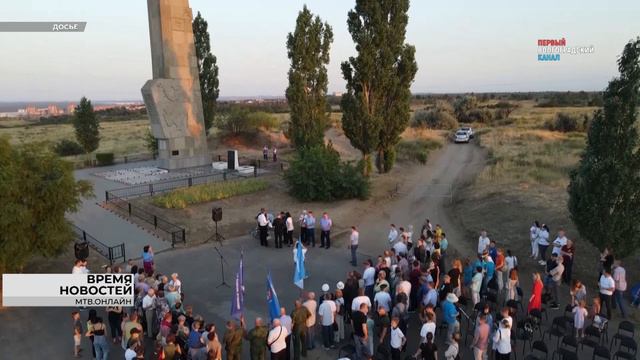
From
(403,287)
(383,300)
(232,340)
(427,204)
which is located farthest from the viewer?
(427,204)

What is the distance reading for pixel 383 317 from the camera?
9.17 meters

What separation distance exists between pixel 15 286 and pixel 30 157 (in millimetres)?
3701

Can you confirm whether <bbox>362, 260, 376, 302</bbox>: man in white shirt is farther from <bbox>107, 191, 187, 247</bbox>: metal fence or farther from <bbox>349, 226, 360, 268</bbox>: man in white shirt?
<bbox>107, 191, 187, 247</bbox>: metal fence

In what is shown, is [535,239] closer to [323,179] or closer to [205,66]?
[323,179]

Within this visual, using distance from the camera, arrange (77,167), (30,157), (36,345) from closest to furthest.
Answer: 1. (36,345)
2. (30,157)
3. (77,167)

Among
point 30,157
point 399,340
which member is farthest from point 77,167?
point 399,340

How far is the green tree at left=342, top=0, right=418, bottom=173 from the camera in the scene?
25.6m

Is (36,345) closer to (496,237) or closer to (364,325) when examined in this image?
(364,325)

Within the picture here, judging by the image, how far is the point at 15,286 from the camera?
1227 cm

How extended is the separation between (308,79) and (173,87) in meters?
8.77

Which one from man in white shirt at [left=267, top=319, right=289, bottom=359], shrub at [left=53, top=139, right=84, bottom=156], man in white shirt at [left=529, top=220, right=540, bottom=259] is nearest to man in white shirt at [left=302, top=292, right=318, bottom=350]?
man in white shirt at [left=267, top=319, right=289, bottom=359]

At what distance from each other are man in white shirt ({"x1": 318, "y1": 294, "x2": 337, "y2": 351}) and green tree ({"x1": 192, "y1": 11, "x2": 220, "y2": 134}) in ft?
96.7

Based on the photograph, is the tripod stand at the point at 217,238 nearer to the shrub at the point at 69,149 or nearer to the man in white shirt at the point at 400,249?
the man in white shirt at the point at 400,249

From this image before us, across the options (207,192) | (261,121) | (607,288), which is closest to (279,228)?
(207,192)
